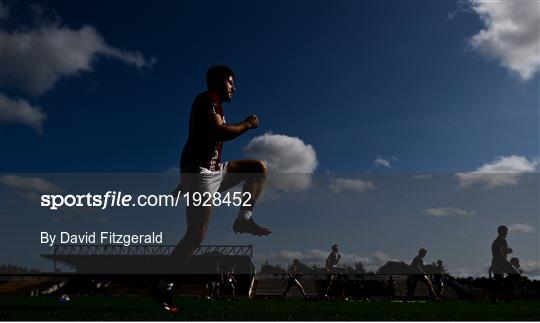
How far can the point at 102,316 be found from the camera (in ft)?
31.9

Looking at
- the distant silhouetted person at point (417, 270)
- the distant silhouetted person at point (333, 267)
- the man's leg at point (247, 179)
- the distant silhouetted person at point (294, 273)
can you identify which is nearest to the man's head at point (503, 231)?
the distant silhouetted person at point (417, 270)

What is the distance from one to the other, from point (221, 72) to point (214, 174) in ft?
5.09

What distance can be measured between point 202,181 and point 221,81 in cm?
156

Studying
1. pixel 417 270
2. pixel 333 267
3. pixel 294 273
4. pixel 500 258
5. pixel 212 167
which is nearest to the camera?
pixel 212 167

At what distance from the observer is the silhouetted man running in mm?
7805

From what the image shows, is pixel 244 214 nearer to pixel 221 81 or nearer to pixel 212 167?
pixel 212 167

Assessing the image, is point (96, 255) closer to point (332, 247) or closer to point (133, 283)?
point (133, 283)

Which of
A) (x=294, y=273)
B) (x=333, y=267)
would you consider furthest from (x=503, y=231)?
(x=294, y=273)

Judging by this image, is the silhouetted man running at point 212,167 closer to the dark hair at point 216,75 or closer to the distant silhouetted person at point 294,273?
the dark hair at point 216,75

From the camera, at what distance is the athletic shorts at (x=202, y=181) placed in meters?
7.80

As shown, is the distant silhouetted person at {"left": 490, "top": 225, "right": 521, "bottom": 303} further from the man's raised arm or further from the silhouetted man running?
the man's raised arm

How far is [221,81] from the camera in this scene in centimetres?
848

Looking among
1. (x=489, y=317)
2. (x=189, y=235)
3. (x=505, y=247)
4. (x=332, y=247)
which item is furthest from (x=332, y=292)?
(x=189, y=235)

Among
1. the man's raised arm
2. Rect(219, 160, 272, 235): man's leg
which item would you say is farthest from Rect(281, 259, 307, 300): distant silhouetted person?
the man's raised arm
